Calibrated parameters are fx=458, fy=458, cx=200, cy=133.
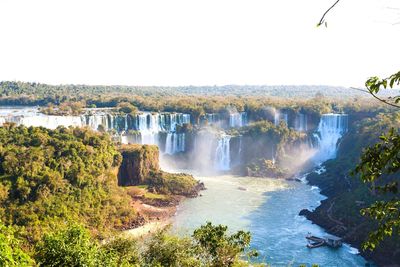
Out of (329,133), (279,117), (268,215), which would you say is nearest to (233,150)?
(279,117)

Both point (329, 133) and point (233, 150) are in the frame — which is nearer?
point (233, 150)

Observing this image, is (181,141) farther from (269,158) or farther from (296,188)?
(296,188)

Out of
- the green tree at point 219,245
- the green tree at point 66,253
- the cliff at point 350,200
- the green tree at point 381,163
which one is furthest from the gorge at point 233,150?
the green tree at point 381,163

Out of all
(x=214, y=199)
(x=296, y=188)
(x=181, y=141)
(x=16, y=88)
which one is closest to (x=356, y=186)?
(x=296, y=188)

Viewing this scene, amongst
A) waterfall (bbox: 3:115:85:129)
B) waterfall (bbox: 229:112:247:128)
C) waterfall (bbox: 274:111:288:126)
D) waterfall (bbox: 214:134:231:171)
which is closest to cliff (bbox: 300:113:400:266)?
waterfall (bbox: 214:134:231:171)

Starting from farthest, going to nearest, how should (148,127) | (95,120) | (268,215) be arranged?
(148,127), (95,120), (268,215)

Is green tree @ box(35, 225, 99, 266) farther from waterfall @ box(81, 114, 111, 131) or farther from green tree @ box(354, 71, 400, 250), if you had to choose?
waterfall @ box(81, 114, 111, 131)

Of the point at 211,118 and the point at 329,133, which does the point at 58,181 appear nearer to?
the point at 211,118
